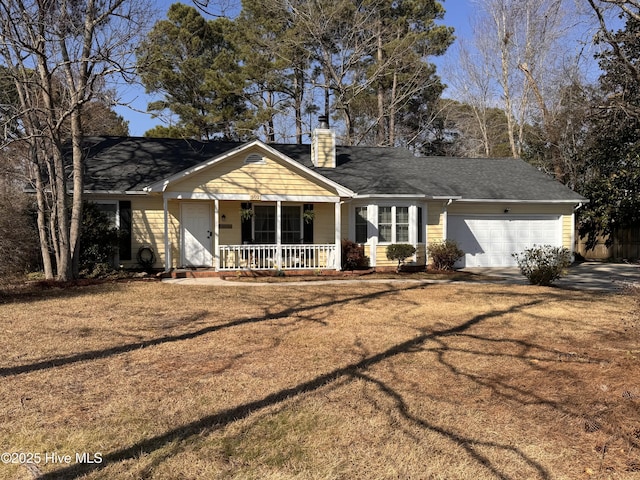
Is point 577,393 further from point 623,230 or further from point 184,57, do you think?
point 184,57

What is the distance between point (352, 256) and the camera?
15.1m

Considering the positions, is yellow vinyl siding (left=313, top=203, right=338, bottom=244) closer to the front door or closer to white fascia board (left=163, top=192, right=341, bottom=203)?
Answer: white fascia board (left=163, top=192, right=341, bottom=203)

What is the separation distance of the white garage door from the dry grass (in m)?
9.04

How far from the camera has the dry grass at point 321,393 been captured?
328 cm

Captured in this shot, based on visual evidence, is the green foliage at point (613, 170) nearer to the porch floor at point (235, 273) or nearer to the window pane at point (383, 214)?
the window pane at point (383, 214)

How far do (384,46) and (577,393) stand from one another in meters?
24.4

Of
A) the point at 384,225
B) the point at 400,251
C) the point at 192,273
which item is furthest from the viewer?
the point at 384,225

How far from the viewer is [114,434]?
142 inches

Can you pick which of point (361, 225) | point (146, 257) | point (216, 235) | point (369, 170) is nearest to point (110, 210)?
point (146, 257)

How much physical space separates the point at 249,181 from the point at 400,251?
17.0ft

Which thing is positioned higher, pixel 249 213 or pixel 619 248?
pixel 249 213

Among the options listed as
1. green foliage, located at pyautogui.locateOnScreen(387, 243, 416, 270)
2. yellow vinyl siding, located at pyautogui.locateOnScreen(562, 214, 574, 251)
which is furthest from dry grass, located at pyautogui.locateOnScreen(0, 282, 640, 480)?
yellow vinyl siding, located at pyautogui.locateOnScreen(562, 214, 574, 251)

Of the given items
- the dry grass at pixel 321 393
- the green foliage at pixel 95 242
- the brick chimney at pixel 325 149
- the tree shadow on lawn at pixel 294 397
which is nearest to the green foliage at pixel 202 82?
the brick chimney at pixel 325 149

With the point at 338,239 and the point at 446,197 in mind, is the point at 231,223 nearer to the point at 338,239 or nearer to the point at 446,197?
the point at 338,239
